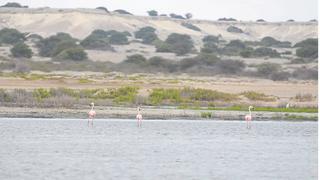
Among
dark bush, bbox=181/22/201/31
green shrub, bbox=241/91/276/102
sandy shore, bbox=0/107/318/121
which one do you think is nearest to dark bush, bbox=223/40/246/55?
green shrub, bbox=241/91/276/102

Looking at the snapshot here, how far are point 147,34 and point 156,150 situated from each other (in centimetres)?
8405

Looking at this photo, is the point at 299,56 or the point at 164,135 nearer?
the point at 164,135

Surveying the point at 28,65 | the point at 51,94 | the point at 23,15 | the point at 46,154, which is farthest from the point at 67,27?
the point at 46,154

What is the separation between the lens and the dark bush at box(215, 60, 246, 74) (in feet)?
222

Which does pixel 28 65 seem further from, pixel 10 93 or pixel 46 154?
pixel 46 154

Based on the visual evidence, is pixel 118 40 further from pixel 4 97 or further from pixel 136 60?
pixel 4 97

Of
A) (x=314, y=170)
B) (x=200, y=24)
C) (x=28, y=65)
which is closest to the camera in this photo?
(x=314, y=170)

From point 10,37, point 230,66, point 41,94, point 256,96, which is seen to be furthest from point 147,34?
point 41,94

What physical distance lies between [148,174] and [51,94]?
21.9 metres

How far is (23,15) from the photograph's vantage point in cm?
12706

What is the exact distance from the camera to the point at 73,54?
75.3m

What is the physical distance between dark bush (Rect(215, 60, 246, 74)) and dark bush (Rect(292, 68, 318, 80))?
3.90 meters

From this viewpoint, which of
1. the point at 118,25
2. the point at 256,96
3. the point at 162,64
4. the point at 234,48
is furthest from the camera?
the point at 118,25

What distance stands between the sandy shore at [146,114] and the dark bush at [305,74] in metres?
22.7
